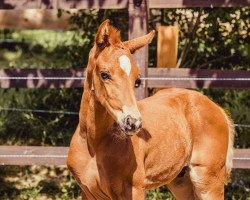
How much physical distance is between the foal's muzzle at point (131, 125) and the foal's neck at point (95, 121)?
444mm

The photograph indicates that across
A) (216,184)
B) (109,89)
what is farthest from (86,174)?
(216,184)

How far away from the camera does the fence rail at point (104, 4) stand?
18.2 feet

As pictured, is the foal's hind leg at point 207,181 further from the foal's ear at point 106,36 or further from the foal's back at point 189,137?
the foal's ear at point 106,36

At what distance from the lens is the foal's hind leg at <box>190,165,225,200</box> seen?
471cm

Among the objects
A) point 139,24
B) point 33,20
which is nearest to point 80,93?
point 139,24

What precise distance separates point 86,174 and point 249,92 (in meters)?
4.14

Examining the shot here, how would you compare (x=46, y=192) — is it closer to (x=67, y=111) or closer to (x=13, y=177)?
(x=13, y=177)

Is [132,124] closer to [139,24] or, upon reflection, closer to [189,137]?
[189,137]

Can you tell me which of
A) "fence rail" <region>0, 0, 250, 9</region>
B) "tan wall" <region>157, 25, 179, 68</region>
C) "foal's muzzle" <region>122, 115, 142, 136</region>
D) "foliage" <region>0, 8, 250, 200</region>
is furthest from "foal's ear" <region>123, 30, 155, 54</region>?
"foliage" <region>0, 8, 250, 200</region>

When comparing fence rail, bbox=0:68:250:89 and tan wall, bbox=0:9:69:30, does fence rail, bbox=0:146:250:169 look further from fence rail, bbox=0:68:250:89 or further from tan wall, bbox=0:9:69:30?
tan wall, bbox=0:9:69:30

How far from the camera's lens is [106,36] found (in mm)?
3822

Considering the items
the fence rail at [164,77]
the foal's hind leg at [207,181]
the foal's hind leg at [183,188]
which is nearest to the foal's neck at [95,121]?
the foal's hind leg at [207,181]

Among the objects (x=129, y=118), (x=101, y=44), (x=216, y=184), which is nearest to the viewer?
(x=129, y=118)

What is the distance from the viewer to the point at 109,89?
3.72 m
